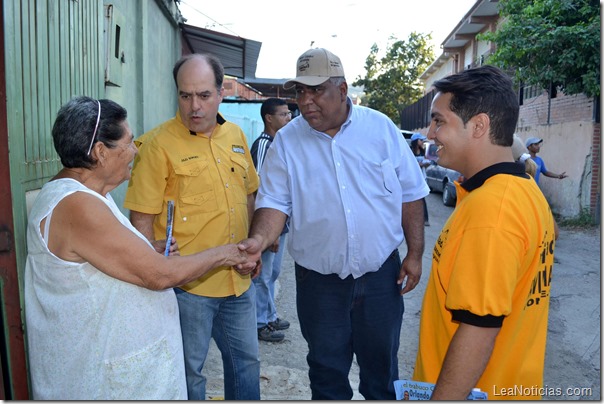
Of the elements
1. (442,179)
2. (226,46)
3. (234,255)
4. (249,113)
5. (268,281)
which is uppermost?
(226,46)

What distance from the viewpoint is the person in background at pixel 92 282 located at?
6.05 ft

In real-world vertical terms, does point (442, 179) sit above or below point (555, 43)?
below

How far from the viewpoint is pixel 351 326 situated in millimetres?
3037

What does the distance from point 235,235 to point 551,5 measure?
9833mm

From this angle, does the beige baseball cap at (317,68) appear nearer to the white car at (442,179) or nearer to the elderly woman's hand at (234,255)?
the elderly woman's hand at (234,255)

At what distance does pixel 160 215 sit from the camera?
2.75 meters

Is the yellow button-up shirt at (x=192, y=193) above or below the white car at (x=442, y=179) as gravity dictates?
above

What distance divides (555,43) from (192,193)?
9618 mm

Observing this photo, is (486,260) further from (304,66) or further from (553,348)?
(553,348)

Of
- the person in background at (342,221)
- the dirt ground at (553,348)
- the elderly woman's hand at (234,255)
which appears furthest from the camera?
the dirt ground at (553,348)

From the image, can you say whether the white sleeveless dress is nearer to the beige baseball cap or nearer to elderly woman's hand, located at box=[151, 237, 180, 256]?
elderly woman's hand, located at box=[151, 237, 180, 256]

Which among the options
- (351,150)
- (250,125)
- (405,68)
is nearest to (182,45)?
(250,125)

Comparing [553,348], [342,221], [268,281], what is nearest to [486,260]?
[342,221]

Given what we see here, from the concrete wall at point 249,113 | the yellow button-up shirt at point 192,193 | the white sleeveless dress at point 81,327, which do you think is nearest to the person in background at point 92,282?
the white sleeveless dress at point 81,327
